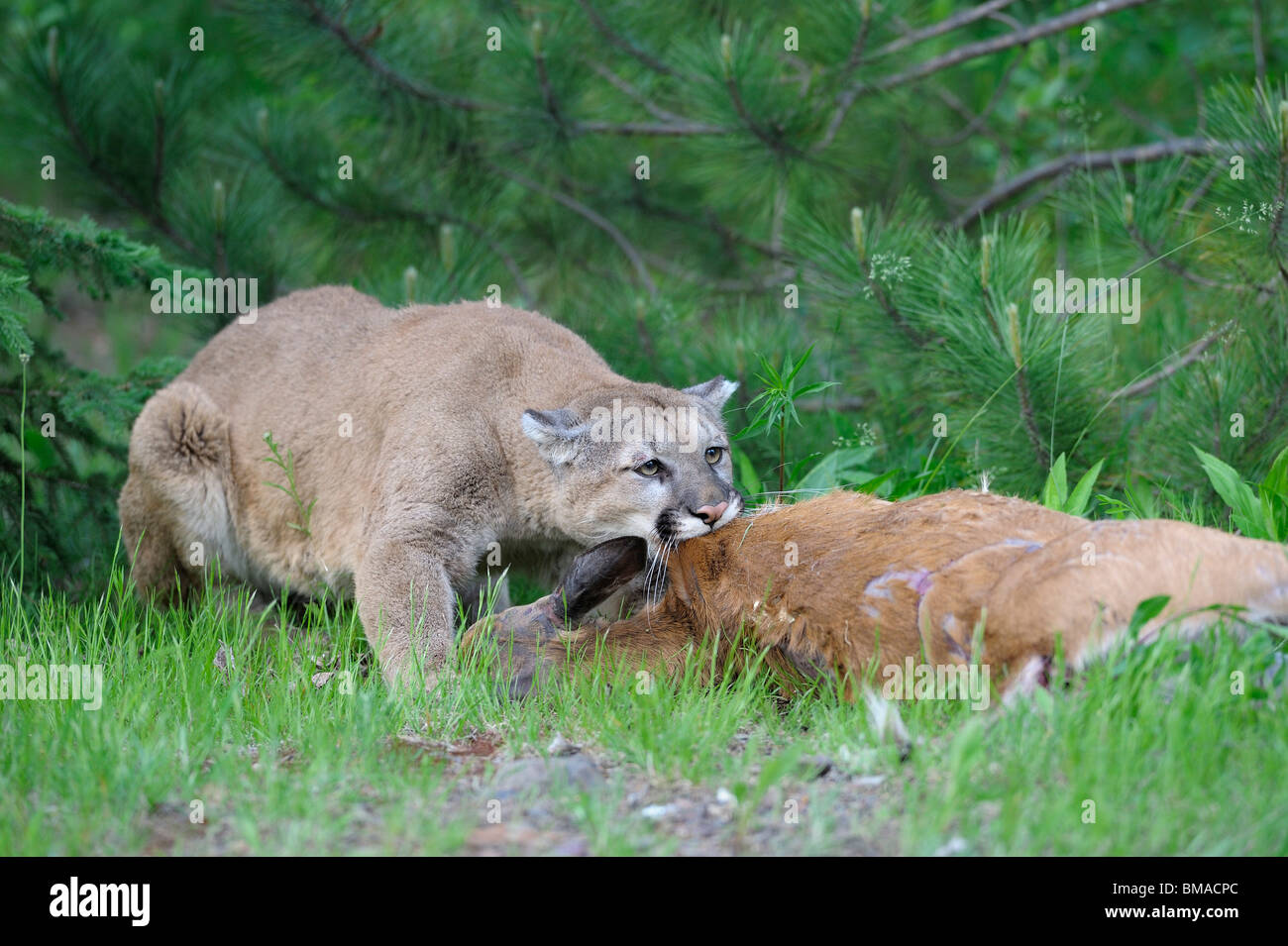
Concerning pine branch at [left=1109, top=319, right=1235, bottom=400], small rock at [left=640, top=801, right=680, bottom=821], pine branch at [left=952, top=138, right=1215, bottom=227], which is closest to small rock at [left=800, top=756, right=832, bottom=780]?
small rock at [left=640, top=801, right=680, bottom=821]

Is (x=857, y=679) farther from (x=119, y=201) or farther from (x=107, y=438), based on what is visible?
(x=119, y=201)

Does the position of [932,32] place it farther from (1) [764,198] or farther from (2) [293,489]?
(2) [293,489]

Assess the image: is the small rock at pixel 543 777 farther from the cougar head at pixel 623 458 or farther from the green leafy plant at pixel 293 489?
the green leafy plant at pixel 293 489

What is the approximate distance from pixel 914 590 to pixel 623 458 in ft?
5.62

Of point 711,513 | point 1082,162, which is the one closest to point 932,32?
point 1082,162

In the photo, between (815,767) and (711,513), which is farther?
(711,513)

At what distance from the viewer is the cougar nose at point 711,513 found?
15.8ft

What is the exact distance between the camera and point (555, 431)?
207 inches

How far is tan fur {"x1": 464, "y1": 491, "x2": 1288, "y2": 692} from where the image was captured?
3.45 m

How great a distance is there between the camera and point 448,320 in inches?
236

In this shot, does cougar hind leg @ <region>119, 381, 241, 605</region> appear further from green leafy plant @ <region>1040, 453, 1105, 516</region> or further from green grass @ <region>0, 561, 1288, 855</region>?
green leafy plant @ <region>1040, 453, 1105, 516</region>

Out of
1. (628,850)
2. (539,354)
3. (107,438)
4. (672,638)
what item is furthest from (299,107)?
(628,850)

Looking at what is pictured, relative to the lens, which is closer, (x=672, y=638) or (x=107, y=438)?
(x=672, y=638)
